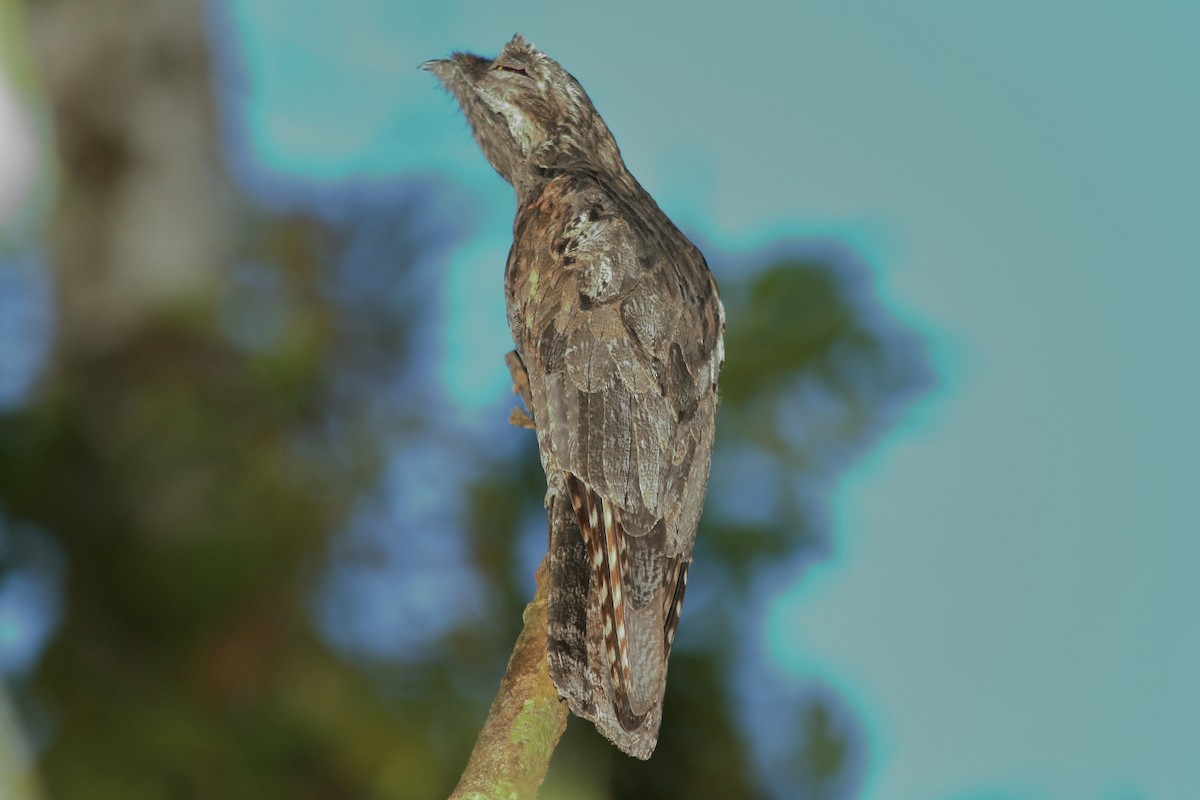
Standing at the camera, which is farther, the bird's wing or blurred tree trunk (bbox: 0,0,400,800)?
blurred tree trunk (bbox: 0,0,400,800)

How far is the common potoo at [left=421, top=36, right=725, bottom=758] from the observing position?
11.0 ft

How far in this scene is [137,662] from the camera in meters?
5.54

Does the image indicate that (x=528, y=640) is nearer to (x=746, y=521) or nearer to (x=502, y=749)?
(x=502, y=749)

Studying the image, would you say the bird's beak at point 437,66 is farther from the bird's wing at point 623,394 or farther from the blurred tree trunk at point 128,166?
the blurred tree trunk at point 128,166

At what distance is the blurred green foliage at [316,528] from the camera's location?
17.3 feet

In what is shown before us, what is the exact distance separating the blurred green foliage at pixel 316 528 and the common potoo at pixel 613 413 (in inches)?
65.7

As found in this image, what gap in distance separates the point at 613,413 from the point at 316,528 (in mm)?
3268

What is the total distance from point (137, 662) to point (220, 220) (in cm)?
374

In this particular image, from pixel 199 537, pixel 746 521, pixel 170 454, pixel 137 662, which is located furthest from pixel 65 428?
pixel 746 521

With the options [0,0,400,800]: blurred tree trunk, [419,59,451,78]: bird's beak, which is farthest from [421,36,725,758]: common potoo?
[0,0,400,800]: blurred tree trunk

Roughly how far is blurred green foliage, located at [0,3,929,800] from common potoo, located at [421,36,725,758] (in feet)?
5.47

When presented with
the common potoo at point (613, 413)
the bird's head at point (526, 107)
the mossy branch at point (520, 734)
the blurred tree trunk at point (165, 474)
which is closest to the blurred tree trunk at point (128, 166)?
the blurred tree trunk at point (165, 474)

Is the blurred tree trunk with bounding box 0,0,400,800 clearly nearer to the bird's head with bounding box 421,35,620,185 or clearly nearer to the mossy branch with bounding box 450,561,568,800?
the mossy branch with bounding box 450,561,568,800

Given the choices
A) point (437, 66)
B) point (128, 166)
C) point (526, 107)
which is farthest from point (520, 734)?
point (128, 166)
